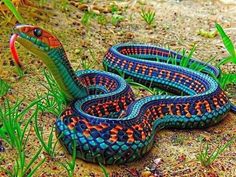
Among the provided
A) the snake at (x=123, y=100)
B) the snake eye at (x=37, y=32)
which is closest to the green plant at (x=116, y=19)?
the snake at (x=123, y=100)

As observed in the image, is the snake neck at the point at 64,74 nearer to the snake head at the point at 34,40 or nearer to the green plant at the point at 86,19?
the snake head at the point at 34,40

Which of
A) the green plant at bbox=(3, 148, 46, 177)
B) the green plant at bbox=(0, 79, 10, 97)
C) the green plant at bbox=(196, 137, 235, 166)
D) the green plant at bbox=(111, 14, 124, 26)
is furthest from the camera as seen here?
the green plant at bbox=(111, 14, 124, 26)

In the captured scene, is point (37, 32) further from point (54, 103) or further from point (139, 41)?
point (139, 41)

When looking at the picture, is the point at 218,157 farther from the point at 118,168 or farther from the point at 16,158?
the point at 16,158

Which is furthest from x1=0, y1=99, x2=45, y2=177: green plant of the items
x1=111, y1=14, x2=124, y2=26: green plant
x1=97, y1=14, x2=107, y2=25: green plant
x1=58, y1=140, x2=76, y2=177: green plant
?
x1=111, y1=14, x2=124, y2=26: green plant

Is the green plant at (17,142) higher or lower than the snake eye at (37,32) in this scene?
lower

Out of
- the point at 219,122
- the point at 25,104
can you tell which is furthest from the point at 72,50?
the point at 219,122

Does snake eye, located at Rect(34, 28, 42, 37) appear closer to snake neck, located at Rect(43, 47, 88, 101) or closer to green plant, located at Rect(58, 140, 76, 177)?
snake neck, located at Rect(43, 47, 88, 101)
